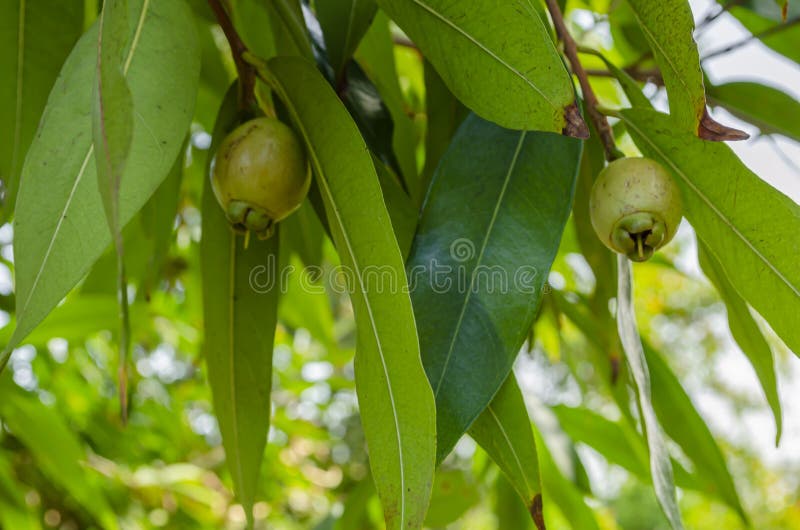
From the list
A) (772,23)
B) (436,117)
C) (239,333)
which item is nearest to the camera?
(239,333)

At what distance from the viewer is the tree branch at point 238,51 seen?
0.61 meters

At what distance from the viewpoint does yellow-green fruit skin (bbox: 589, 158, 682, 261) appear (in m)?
0.55

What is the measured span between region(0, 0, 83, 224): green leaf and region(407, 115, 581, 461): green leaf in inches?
14.1

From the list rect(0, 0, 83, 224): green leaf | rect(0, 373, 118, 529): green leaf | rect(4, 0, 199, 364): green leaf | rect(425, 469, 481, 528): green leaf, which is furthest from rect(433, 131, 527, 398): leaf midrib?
rect(0, 373, 118, 529): green leaf

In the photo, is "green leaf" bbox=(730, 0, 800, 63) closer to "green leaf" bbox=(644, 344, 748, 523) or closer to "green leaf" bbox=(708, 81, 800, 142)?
"green leaf" bbox=(708, 81, 800, 142)

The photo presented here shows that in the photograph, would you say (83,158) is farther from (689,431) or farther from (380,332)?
(689,431)

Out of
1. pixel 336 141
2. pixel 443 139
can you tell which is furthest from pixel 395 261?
pixel 443 139

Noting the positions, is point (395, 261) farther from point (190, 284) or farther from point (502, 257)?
point (190, 284)

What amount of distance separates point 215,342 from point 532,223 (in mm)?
Answer: 272

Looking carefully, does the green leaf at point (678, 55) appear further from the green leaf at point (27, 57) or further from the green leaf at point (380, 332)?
the green leaf at point (27, 57)

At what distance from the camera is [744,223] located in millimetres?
537

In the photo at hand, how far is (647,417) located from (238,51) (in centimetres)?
40

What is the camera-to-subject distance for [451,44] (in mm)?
526

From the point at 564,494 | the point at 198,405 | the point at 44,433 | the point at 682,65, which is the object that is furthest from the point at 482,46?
the point at 198,405
